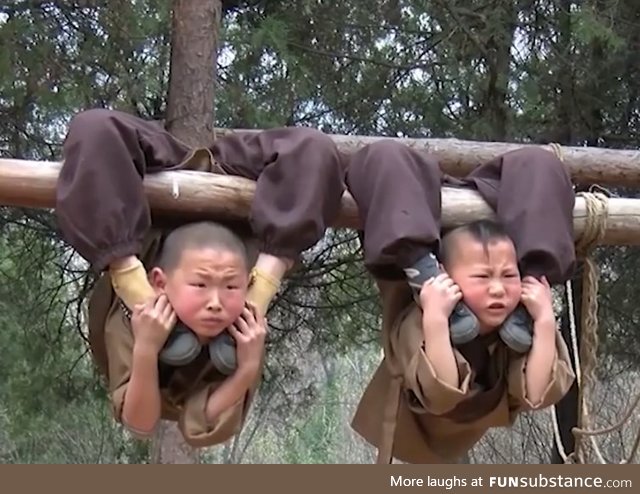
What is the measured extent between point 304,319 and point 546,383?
2.12m

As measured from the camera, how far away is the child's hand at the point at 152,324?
1.41 meters

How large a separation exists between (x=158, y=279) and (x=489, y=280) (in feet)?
1.48

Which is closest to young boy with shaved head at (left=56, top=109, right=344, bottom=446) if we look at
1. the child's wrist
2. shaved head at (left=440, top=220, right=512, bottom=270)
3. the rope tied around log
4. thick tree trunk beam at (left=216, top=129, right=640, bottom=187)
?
the child's wrist

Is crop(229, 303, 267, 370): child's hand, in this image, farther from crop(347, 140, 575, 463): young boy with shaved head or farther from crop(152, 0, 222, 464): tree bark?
crop(152, 0, 222, 464): tree bark

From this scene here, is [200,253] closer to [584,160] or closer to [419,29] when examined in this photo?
[584,160]

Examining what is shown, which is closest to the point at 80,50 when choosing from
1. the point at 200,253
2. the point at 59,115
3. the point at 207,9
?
the point at 59,115

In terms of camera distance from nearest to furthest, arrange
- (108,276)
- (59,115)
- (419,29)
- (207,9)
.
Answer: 1. (108,276)
2. (207,9)
3. (59,115)
4. (419,29)

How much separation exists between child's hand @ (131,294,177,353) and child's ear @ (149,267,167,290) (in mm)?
41

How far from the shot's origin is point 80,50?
116 inches

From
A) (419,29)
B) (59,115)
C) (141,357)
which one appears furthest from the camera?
(419,29)

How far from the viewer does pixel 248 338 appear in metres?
1.44

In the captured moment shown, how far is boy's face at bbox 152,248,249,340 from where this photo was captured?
56.3 inches

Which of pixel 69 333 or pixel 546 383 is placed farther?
pixel 69 333

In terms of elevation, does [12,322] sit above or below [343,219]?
below
